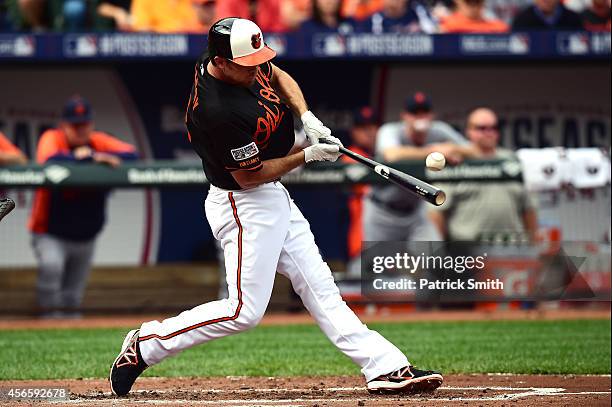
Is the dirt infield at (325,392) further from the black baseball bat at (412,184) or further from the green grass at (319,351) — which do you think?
the black baseball bat at (412,184)

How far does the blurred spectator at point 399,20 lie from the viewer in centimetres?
1082

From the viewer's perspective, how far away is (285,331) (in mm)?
9148

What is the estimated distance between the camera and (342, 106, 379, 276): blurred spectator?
33.7 feet

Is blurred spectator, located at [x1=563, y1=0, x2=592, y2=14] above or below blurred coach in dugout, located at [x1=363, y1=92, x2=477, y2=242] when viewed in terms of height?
above

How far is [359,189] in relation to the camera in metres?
10.2

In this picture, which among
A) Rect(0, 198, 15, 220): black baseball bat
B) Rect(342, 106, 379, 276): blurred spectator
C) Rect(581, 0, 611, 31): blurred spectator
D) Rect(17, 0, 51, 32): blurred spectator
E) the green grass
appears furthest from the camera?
Rect(581, 0, 611, 31): blurred spectator

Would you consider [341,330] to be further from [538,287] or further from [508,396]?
[538,287]

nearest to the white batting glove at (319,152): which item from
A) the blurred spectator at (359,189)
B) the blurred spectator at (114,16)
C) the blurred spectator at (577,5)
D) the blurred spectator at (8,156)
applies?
the blurred spectator at (359,189)

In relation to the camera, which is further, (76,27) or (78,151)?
(76,27)

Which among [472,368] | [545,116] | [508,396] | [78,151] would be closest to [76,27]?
[78,151]

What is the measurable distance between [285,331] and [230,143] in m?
4.06

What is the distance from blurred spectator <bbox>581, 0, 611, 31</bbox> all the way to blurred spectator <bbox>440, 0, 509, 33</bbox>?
754mm

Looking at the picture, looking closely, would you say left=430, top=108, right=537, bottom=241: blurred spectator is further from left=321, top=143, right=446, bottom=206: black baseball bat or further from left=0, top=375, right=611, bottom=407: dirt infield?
left=321, top=143, right=446, bottom=206: black baseball bat

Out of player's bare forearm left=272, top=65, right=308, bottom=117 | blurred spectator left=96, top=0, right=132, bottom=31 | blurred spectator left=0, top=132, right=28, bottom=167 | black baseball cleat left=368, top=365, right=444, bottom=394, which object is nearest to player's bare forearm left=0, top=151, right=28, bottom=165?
blurred spectator left=0, top=132, right=28, bottom=167
